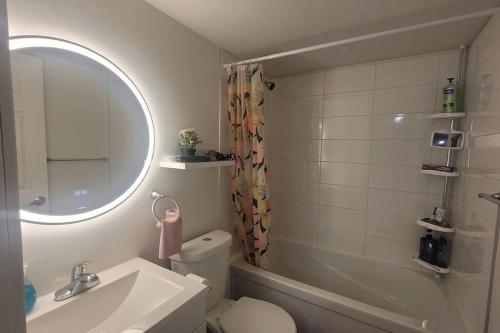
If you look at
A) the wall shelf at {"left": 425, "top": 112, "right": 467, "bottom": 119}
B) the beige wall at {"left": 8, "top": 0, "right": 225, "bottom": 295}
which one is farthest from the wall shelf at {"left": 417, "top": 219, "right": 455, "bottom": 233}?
the beige wall at {"left": 8, "top": 0, "right": 225, "bottom": 295}

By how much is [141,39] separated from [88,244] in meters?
1.02

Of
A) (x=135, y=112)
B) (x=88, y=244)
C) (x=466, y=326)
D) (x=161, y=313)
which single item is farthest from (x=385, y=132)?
(x=88, y=244)

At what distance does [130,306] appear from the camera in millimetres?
1037

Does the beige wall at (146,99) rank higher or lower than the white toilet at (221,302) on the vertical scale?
higher

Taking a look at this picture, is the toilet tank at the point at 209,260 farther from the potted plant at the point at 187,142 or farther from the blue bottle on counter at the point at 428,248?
the blue bottle on counter at the point at 428,248

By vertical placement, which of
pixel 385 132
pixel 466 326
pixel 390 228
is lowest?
pixel 466 326

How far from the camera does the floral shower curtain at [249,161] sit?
1.67m

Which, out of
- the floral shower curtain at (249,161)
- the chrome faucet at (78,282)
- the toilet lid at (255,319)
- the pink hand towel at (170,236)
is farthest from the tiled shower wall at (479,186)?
the chrome faucet at (78,282)

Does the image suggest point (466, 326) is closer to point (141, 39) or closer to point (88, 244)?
point (88, 244)

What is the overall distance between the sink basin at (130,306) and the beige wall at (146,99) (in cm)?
11

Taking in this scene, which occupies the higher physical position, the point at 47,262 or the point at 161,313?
the point at 47,262

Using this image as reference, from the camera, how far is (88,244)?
1.02 metres

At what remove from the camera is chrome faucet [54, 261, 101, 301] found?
89cm

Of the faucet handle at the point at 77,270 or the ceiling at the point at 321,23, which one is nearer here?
the faucet handle at the point at 77,270
